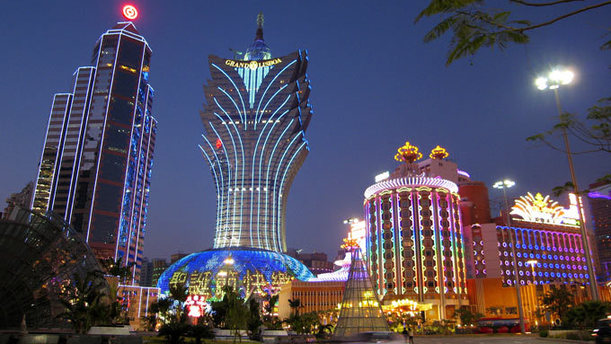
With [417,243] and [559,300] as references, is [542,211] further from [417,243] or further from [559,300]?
[559,300]

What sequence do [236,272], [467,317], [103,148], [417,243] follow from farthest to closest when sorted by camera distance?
[103,148] < [236,272] < [417,243] < [467,317]

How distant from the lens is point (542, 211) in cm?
14025

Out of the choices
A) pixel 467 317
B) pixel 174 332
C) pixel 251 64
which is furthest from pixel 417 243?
pixel 251 64

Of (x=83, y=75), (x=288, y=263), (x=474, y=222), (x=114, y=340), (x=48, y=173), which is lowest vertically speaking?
(x=114, y=340)

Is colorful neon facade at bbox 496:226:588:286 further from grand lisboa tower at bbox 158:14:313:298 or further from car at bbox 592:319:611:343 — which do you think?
car at bbox 592:319:611:343

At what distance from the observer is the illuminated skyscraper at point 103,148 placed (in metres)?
149

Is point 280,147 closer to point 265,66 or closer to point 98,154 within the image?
point 265,66

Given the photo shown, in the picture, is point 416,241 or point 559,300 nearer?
point 559,300

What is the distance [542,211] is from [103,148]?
457 ft

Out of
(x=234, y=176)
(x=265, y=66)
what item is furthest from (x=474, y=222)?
(x=265, y=66)

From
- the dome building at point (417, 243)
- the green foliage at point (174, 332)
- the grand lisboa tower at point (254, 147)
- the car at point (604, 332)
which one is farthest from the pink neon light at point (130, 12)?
the car at point (604, 332)

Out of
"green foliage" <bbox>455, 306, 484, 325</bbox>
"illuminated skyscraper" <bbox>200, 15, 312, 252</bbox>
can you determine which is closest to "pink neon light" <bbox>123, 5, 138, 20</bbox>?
Result: "illuminated skyscraper" <bbox>200, 15, 312, 252</bbox>

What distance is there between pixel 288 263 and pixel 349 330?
322 ft

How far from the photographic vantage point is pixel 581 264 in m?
141
